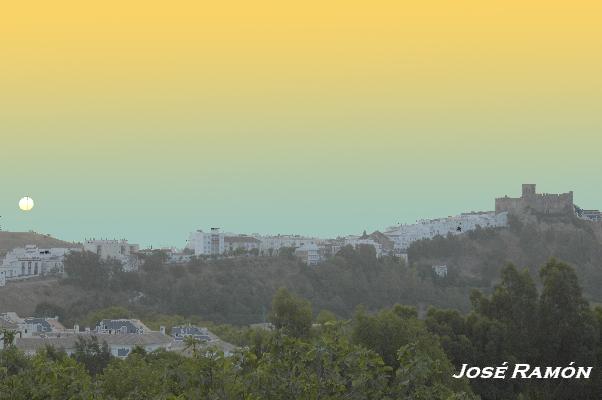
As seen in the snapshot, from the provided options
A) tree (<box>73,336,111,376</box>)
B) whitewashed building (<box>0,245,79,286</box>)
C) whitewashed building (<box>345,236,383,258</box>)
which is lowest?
tree (<box>73,336,111,376</box>)

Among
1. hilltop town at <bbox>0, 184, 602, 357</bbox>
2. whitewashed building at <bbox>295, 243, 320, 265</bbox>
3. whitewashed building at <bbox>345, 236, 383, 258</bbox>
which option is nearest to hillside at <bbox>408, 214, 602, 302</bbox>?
hilltop town at <bbox>0, 184, 602, 357</bbox>

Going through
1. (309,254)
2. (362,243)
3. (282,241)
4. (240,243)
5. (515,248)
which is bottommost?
(309,254)

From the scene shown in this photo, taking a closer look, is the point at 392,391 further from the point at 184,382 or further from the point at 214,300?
the point at 214,300

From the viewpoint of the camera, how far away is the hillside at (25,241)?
294 feet

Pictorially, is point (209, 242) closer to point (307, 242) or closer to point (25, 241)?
point (307, 242)

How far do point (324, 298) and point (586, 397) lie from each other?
48788 mm

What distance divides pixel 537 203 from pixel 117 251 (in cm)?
3473

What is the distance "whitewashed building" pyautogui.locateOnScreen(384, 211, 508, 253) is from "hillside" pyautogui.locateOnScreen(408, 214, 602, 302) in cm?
181

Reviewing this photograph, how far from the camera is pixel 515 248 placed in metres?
89.1

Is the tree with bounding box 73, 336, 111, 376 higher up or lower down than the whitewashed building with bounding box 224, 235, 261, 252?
lower down

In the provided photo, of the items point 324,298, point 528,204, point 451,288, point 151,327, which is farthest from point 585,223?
point 151,327

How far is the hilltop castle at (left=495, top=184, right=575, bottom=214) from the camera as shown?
96.2 meters

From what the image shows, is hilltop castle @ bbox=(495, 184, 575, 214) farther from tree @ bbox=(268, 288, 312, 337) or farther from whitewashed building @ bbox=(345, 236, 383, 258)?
tree @ bbox=(268, 288, 312, 337)

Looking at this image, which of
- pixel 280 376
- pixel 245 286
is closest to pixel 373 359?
pixel 280 376
